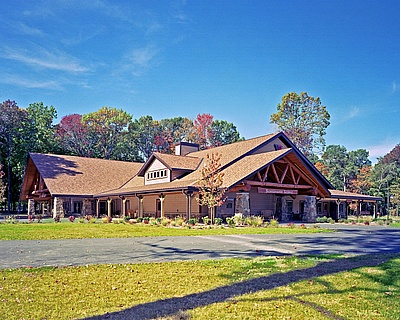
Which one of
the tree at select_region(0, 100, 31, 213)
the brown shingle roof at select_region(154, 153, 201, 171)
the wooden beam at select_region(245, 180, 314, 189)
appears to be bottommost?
the wooden beam at select_region(245, 180, 314, 189)

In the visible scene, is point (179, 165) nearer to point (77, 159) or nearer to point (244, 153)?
point (244, 153)

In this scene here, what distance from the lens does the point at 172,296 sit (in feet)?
19.0

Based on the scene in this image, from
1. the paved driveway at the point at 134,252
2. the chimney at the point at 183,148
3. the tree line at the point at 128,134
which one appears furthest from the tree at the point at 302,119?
the paved driveway at the point at 134,252

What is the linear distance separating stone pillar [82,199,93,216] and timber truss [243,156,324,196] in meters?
17.3

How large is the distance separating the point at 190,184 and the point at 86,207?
15842 millimetres

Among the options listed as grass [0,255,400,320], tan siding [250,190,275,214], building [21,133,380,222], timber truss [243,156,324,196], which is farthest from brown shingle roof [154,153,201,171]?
grass [0,255,400,320]

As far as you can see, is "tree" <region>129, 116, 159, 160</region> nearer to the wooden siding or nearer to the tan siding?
the wooden siding

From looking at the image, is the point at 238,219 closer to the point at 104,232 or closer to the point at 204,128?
the point at 104,232

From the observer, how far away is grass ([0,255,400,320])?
5062 mm

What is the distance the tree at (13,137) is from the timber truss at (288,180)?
33.1 m

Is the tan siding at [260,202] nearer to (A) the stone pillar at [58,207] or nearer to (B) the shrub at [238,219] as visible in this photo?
(B) the shrub at [238,219]

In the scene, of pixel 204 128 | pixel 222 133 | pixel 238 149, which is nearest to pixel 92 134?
pixel 204 128

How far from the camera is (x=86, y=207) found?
3619cm

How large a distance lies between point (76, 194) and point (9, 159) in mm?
19135
